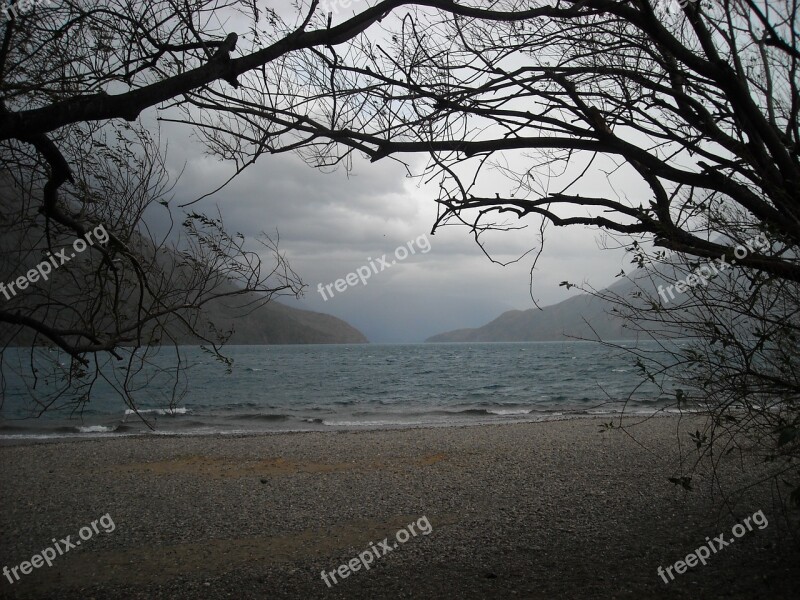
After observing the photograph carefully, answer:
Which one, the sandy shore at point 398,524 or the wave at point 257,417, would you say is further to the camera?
the wave at point 257,417

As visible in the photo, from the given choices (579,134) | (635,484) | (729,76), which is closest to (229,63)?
(579,134)

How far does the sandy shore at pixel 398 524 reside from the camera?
4812 millimetres

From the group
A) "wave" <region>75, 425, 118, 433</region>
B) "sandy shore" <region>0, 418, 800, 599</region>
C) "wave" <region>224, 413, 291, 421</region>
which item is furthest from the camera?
"wave" <region>224, 413, 291, 421</region>

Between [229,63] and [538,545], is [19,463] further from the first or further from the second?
[229,63]

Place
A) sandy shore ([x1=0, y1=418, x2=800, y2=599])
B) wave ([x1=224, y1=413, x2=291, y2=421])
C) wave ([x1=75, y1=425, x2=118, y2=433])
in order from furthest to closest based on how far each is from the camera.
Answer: wave ([x1=224, y1=413, x2=291, y2=421]) → wave ([x1=75, y1=425, x2=118, y2=433]) → sandy shore ([x1=0, y1=418, x2=800, y2=599])

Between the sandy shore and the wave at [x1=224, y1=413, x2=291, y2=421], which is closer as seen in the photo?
the sandy shore

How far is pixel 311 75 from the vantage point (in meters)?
3.94

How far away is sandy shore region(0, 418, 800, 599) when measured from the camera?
4812 millimetres

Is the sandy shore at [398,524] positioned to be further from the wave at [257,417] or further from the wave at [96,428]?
the wave at [257,417]

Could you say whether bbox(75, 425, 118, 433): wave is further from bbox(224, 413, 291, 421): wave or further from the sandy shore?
the sandy shore

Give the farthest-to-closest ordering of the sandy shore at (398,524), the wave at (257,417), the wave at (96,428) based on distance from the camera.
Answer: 1. the wave at (257,417)
2. the wave at (96,428)
3. the sandy shore at (398,524)

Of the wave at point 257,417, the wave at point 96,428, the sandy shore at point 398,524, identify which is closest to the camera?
the sandy shore at point 398,524

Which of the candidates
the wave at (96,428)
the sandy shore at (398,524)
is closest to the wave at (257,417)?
the wave at (96,428)

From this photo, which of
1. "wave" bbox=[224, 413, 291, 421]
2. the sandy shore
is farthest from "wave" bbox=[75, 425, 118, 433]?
the sandy shore
